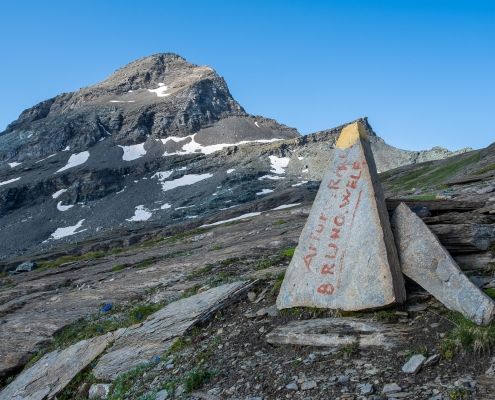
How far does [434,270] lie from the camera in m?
9.30

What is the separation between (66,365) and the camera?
12812 mm

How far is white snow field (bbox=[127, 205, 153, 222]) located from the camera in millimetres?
130788

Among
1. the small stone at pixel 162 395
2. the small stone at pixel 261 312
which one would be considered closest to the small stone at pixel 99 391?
the small stone at pixel 162 395

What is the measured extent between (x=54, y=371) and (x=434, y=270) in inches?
459

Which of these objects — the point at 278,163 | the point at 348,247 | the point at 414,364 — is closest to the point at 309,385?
the point at 414,364

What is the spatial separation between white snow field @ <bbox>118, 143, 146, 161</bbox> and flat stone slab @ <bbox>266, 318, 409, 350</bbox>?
7304 inches

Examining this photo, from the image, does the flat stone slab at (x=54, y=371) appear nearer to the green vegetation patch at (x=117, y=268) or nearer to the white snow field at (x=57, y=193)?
the green vegetation patch at (x=117, y=268)

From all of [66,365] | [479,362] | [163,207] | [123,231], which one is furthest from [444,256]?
[163,207]

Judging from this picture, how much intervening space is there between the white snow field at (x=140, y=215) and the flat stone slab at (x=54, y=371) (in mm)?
118079

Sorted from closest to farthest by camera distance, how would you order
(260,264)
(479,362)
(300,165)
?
(479,362) < (260,264) < (300,165)

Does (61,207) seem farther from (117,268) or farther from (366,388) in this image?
(366,388)

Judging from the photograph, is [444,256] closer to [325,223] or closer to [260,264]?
[325,223]

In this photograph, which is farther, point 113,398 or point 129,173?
point 129,173

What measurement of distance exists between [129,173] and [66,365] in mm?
164353
